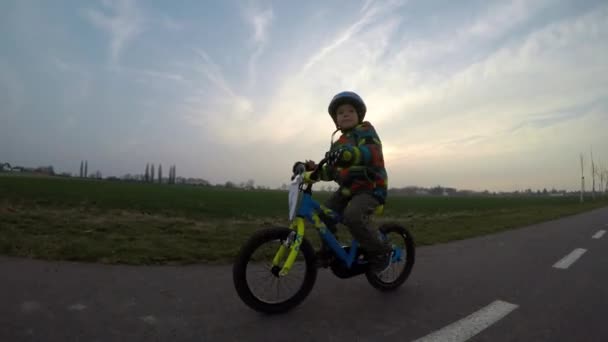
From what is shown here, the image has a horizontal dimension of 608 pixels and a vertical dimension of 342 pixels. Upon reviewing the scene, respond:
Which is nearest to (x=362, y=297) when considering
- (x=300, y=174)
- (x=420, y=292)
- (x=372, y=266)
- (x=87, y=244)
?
(x=372, y=266)

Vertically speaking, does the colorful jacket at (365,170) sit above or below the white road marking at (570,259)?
above

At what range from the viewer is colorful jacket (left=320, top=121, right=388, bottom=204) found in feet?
9.25

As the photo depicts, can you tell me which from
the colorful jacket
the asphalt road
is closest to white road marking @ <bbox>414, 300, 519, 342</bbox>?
the asphalt road

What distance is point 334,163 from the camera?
99.7 inches

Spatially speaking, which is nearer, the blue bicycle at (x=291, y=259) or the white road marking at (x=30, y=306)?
the white road marking at (x=30, y=306)

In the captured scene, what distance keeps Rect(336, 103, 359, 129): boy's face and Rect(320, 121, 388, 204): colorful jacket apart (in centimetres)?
9

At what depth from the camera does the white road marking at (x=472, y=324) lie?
212 cm

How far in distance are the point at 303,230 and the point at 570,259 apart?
5.01 metres

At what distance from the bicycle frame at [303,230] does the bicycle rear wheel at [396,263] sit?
43 centimetres

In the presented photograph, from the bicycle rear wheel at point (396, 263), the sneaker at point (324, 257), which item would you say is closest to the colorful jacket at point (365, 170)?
the sneaker at point (324, 257)

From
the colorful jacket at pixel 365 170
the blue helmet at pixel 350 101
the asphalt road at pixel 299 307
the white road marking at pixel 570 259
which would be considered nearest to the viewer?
the asphalt road at pixel 299 307

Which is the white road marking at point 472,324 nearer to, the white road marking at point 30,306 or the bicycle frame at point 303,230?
the bicycle frame at point 303,230

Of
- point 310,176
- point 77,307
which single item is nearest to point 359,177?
point 310,176

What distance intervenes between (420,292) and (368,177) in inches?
54.4
